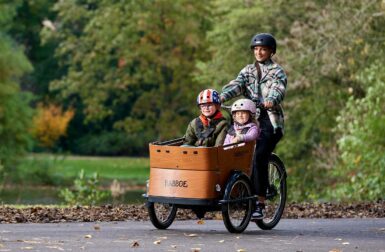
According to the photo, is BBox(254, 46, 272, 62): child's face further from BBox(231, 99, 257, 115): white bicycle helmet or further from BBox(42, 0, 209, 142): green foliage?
BBox(42, 0, 209, 142): green foliage

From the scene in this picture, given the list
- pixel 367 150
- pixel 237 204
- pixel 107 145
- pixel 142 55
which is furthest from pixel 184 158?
pixel 107 145

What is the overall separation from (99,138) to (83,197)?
57343mm

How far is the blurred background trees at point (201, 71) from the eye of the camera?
30.9 meters

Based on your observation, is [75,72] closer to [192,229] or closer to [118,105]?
[118,105]

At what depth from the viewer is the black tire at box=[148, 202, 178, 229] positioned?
14141mm

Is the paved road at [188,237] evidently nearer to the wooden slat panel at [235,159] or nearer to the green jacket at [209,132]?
the wooden slat panel at [235,159]

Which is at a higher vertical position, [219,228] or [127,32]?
[127,32]

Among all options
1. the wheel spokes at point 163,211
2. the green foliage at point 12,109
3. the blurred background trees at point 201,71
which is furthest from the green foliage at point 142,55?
the wheel spokes at point 163,211

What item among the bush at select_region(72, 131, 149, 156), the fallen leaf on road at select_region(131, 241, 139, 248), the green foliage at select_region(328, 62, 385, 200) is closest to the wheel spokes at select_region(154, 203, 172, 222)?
the fallen leaf on road at select_region(131, 241, 139, 248)

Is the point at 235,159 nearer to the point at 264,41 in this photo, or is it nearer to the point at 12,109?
the point at 264,41

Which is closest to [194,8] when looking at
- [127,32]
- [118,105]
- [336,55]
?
[127,32]

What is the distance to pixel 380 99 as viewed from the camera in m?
28.6

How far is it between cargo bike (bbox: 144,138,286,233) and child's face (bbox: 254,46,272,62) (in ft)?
3.36

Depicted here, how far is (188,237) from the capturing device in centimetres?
1338
